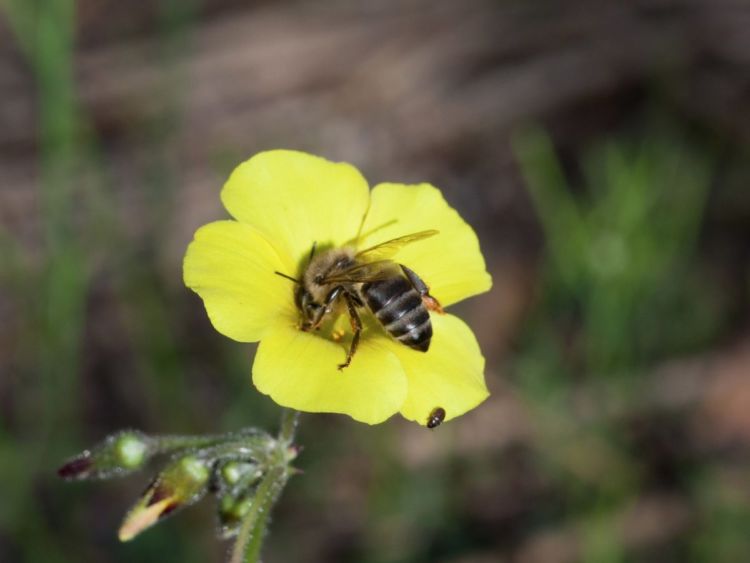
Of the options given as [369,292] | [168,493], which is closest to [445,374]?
[369,292]

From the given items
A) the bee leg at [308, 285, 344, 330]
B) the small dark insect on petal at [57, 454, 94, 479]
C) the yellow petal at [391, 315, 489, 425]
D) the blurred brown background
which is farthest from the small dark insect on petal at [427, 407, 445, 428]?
the blurred brown background

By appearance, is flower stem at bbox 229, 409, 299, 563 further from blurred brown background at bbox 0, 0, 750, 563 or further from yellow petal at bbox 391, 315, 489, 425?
blurred brown background at bbox 0, 0, 750, 563

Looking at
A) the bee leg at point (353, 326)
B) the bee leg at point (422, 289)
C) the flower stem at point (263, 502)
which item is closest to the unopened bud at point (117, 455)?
the flower stem at point (263, 502)

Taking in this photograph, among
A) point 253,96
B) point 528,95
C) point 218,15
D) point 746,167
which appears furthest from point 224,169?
point 746,167

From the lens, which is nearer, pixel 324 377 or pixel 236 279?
pixel 324 377

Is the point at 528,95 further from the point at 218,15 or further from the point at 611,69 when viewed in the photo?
the point at 218,15

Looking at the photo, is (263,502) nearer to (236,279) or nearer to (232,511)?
(232,511)
